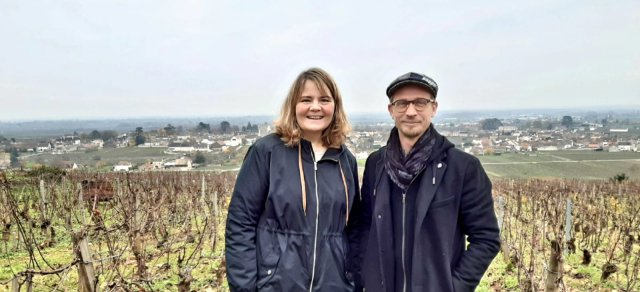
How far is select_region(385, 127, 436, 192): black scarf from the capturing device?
183 cm

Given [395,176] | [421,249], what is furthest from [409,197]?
[421,249]

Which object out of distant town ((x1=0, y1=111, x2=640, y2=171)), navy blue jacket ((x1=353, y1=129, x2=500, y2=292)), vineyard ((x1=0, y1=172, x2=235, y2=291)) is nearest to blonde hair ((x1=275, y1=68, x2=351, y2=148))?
navy blue jacket ((x1=353, y1=129, x2=500, y2=292))

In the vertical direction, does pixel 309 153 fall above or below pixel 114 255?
above

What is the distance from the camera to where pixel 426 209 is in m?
1.77

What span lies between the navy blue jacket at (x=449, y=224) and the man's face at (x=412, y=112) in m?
0.11

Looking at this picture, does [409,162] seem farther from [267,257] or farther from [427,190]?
[267,257]

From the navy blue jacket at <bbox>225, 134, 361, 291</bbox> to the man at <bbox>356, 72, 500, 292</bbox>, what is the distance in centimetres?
22

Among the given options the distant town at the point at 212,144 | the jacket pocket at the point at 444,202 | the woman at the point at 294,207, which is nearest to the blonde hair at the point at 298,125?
the woman at the point at 294,207

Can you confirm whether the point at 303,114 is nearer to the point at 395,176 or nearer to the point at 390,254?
the point at 395,176

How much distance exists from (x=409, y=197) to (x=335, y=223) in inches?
14.8

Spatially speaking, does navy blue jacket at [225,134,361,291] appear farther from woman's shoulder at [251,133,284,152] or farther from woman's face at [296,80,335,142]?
woman's face at [296,80,335,142]

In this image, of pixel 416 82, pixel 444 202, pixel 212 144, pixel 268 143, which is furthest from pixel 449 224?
pixel 212 144

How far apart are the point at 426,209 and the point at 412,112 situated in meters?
0.44

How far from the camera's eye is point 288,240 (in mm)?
1876
